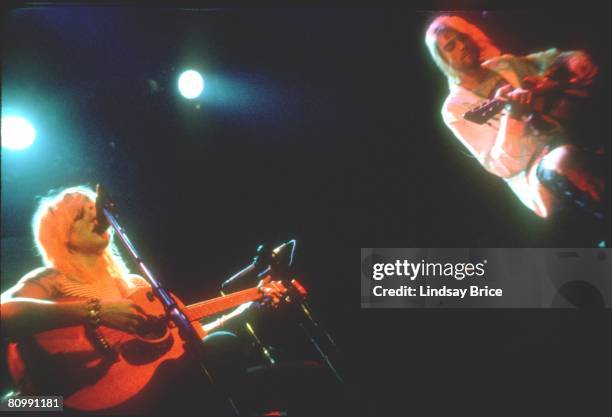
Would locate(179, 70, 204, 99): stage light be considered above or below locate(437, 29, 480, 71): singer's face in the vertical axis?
below

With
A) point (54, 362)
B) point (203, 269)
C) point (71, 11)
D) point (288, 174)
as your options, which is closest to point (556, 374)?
Result: point (288, 174)

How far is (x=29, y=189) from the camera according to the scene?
7.75 ft

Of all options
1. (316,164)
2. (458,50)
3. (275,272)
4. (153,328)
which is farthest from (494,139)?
(153,328)

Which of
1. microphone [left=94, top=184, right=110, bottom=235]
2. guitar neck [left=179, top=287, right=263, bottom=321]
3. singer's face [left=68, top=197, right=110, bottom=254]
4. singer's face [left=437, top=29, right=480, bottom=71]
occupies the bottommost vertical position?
guitar neck [left=179, top=287, right=263, bottom=321]

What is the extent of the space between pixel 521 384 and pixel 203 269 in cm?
258

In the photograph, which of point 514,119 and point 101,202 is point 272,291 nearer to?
point 101,202

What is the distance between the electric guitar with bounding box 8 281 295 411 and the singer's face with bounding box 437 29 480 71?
297cm

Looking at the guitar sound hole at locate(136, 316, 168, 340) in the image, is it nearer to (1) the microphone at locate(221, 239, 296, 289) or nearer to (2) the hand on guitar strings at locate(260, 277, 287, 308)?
(1) the microphone at locate(221, 239, 296, 289)

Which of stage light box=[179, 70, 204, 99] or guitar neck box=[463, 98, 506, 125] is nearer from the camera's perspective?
stage light box=[179, 70, 204, 99]

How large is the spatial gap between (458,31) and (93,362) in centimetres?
358

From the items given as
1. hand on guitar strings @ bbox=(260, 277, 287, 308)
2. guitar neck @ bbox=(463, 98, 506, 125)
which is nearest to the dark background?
guitar neck @ bbox=(463, 98, 506, 125)

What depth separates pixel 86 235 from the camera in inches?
89.0

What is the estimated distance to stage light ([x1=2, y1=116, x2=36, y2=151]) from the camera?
93.8 inches

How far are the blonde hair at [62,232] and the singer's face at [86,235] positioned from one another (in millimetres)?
19
